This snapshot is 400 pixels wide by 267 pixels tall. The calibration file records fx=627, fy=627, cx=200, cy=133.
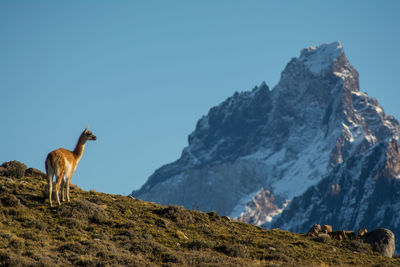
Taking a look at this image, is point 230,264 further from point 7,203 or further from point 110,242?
point 7,203

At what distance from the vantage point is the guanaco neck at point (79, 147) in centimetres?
3583

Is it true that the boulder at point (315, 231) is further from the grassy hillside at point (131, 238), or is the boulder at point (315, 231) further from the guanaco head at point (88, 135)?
the guanaco head at point (88, 135)

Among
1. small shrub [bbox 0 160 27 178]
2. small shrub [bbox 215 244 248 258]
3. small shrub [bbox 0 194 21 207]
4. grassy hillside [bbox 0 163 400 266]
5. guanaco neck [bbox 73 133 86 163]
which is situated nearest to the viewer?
grassy hillside [bbox 0 163 400 266]

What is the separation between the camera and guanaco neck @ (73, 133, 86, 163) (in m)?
35.8

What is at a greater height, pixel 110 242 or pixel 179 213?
pixel 179 213

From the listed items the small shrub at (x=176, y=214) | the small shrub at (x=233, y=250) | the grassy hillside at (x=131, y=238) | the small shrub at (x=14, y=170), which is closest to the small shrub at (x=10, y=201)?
the grassy hillside at (x=131, y=238)

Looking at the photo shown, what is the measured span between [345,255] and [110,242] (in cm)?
1594

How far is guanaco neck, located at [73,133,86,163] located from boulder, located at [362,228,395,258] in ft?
70.3

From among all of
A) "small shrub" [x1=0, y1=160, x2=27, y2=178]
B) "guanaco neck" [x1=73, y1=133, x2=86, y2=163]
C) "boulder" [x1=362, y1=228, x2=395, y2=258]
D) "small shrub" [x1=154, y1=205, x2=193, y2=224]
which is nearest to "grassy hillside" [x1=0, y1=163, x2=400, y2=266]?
"small shrub" [x1=154, y1=205, x2=193, y2=224]

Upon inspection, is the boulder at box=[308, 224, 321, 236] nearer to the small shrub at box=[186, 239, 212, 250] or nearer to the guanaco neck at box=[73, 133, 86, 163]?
the small shrub at box=[186, 239, 212, 250]

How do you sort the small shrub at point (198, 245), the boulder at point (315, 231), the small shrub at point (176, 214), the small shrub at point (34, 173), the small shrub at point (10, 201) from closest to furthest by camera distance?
the small shrub at point (198, 245), the small shrub at point (10, 201), the small shrub at point (176, 214), the small shrub at point (34, 173), the boulder at point (315, 231)

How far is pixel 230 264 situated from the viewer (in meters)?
29.4

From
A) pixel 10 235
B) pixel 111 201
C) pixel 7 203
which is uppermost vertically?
pixel 111 201

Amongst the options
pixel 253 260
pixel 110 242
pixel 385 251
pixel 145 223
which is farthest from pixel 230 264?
pixel 385 251
